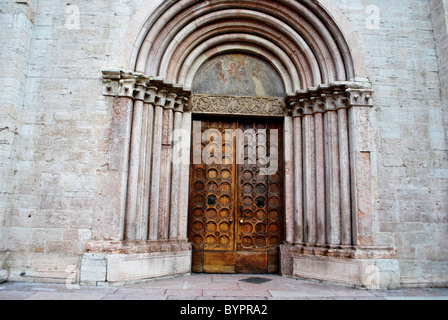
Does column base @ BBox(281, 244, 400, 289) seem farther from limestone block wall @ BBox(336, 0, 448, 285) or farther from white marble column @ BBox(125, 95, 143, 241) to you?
white marble column @ BBox(125, 95, 143, 241)

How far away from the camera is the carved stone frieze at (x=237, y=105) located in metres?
6.13

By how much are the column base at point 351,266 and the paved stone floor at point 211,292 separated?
0.53 ft

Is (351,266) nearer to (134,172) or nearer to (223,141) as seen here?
(223,141)

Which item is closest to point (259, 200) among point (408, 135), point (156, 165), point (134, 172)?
point (156, 165)

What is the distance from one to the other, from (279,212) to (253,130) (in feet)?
5.40

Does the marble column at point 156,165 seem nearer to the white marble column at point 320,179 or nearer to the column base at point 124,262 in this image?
the column base at point 124,262

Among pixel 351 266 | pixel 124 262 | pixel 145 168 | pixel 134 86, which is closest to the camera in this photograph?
pixel 124 262

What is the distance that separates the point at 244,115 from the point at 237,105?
234mm

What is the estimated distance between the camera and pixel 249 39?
247 inches

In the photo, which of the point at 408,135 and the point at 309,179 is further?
the point at 309,179

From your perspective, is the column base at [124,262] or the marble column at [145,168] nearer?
the column base at [124,262]

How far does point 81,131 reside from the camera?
5195 millimetres

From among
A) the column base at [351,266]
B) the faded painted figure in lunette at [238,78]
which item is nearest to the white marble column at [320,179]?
the column base at [351,266]
